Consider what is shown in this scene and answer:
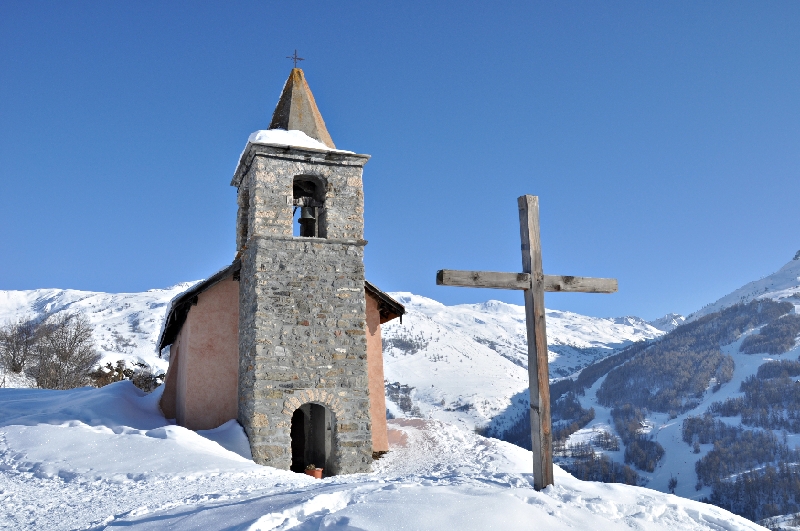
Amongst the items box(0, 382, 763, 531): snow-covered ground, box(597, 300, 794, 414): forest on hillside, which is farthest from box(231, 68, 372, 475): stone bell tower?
box(597, 300, 794, 414): forest on hillside

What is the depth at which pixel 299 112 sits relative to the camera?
1584cm

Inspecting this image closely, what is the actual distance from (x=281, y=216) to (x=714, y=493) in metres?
103

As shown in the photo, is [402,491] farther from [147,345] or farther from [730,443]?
[730,443]

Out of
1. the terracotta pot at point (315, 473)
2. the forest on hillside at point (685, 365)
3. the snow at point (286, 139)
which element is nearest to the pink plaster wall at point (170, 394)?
the terracotta pot at point (315, 473)

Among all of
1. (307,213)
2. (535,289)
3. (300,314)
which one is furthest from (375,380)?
(535,289)

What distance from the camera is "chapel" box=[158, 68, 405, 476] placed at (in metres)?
13.0

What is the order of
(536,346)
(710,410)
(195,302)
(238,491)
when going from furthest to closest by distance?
(710,410) < (195,302) < (238,491) < (536,346)

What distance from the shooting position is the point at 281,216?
14.0m

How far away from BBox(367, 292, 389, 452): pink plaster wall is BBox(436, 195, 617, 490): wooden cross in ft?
26.3

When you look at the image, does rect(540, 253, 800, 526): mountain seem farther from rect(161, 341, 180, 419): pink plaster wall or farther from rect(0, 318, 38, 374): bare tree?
rect(161, 341, 180, 419): pink plaster wall

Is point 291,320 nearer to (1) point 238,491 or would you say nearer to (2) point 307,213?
(2) point 307,213

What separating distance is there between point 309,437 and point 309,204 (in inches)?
216

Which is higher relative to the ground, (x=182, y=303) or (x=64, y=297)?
(x=64, y=297)

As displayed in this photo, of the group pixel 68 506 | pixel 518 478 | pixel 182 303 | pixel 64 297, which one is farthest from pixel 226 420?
pixel 64 297
